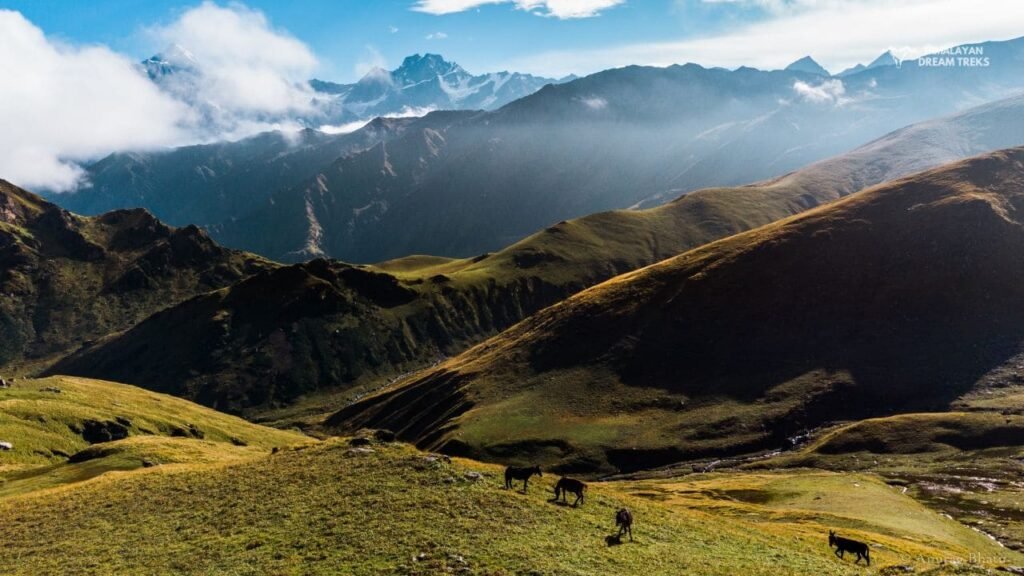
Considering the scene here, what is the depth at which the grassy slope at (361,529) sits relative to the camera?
121 feet

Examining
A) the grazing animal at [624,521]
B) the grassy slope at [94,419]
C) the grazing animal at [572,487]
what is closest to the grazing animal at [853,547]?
the grazing animal at [624,521]

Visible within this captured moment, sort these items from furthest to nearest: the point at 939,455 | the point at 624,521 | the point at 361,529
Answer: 1. the point at 939,455
2. the point at 624,521
3. the point at 361,529

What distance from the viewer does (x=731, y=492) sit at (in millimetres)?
110812

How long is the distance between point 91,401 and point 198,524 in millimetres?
112696

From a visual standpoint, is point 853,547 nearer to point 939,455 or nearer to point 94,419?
point 939,455

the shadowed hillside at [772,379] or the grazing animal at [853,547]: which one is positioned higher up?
the grazing animal at [853,547]

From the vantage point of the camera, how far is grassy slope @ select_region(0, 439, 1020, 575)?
121ft

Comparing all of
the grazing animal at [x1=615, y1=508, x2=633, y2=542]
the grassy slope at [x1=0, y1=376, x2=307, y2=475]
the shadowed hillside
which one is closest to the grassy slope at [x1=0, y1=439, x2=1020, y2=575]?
the grazing animal at [x1=615, y1=508, x2=633, y2=542]

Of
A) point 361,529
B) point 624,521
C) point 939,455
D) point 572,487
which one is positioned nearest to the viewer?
point 361,529

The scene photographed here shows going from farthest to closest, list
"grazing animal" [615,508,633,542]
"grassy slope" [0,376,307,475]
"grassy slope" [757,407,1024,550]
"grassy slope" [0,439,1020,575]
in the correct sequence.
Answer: "grassy slope" [757,407,1024,550] → "grassy slope" [0,376,307,475] → "grazing animal" [615,508,633,542] → "grassy slope" [0,439,1020,575]

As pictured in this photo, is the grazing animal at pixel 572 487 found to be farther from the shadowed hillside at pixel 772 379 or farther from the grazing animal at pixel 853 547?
the shadowed hillside at pixel 772 379

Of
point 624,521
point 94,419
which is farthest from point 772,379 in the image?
point 94,419

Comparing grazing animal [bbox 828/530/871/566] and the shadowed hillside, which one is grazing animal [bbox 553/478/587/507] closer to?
grazing animal [bbox 828/530/871/566]

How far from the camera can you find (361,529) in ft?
133
